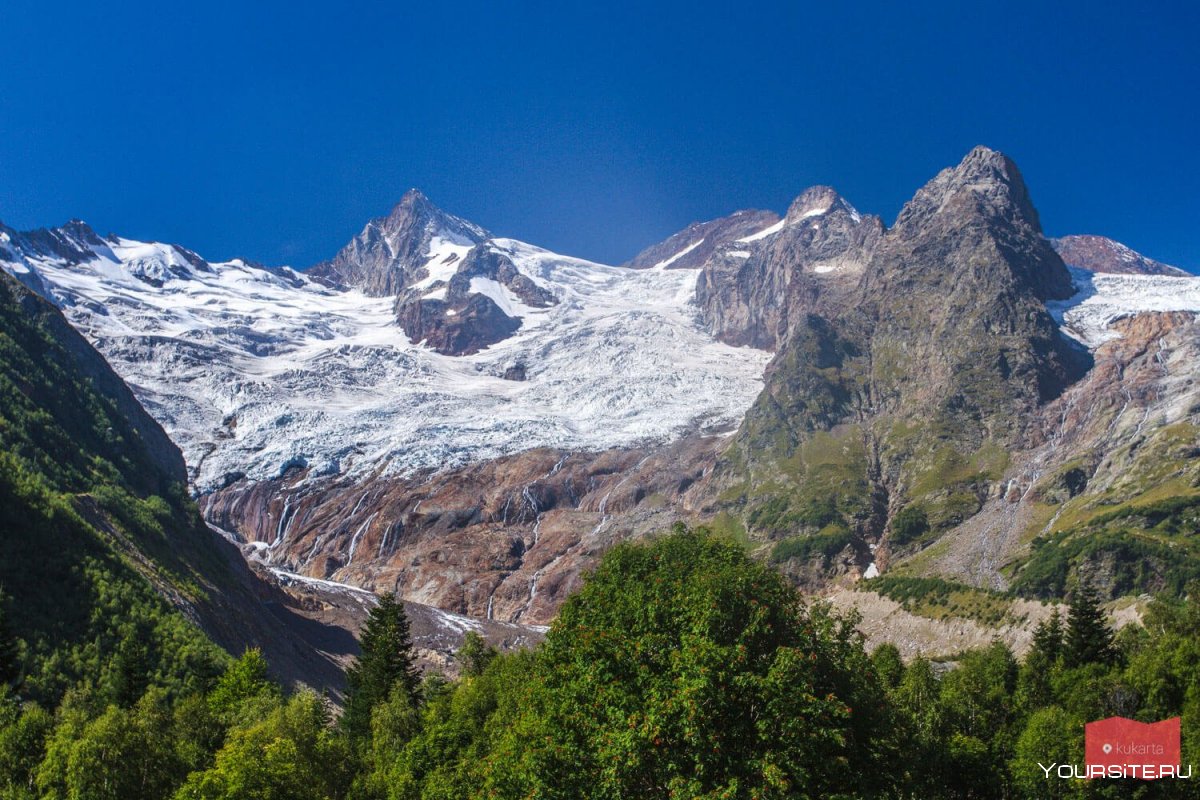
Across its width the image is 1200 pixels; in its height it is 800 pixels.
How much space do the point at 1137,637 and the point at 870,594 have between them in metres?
72.9

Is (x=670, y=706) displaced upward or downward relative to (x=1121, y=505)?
downward

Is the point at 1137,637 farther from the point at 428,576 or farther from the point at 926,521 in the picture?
Answer: the point at 428,576

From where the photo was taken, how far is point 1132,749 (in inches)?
1690

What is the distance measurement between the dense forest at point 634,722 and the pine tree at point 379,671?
0.68ft

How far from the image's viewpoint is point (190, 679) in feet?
171

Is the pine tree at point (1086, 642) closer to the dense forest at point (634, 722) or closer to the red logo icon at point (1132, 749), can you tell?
the dense forest at point (634, 722)

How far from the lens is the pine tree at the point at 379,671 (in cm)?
5338

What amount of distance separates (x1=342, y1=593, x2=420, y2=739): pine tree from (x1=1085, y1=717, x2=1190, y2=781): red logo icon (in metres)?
38.9

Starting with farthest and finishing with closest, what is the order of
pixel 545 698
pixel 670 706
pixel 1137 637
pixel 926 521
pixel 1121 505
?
pixel 926 521
pixel 1121 505
pixel 1137 637
pixel 545 698
pixel 670 706

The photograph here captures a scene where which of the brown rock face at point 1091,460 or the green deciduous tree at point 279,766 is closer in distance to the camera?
the green deciduous tree at point 279,766

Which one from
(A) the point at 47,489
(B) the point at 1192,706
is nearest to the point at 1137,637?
(B) the point at 1192,706

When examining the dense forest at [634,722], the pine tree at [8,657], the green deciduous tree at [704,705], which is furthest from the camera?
the pine tree at [8,657]

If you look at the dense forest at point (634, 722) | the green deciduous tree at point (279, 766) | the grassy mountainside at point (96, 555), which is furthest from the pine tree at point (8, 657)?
the green deciduous tree at point (279, 766)

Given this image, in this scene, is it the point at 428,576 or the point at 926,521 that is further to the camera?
the point at 428,576
